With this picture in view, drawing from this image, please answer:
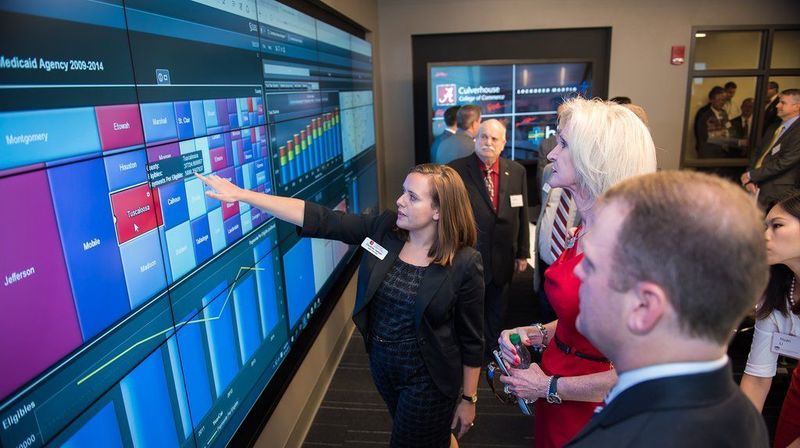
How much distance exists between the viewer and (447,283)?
183 cm

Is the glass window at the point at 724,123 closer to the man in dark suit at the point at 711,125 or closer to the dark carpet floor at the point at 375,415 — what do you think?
the man in dark suit at the point at 711,125

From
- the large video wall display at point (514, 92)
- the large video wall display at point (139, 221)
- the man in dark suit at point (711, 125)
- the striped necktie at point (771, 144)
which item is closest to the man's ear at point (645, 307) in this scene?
the large video wall display at point (139, 221)

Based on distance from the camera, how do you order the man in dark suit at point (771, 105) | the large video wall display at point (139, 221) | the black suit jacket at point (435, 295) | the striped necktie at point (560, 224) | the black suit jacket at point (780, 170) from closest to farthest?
1. the large video wall display at point (139, 221)
2. the black suit jacket at point (435, 295)
3. the striped necktie at point (560, 224)
4. the black suit jacket at point (780, 170)
5. the man in dark suit at point (771, 105)

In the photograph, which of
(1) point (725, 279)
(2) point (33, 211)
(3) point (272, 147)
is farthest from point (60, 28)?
(1) point (725, 279)

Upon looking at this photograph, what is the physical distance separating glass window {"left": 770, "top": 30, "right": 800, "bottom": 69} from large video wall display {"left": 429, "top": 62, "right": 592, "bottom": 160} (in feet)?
8.71

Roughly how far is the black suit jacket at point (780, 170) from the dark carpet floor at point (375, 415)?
1.96 meters

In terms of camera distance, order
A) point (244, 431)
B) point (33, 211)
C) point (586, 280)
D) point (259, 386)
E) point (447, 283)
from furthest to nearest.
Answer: point (259, 386) → point (244, 431) → point (447, 283) → point (33, 211) → point (586, 280)

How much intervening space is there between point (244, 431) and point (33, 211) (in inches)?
51.2

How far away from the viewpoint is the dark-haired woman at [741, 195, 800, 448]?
1555 millimetres

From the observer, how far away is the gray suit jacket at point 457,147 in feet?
13.4

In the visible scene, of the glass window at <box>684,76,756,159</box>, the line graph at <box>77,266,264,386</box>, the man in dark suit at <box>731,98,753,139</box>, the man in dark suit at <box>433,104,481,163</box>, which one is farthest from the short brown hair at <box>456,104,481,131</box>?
the man in dark suit at <box>731,98,753,139</box>

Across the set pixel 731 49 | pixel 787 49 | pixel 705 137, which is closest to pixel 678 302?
pixel 705 137

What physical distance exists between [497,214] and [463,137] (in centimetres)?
113

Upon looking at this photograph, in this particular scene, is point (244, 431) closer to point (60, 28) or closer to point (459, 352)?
point (459, 352)
